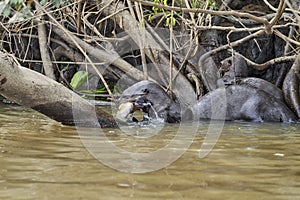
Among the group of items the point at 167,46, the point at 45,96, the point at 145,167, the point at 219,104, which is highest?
the point at 167,46

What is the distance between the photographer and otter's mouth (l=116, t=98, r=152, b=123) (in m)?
3.99

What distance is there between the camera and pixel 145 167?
2023 mm

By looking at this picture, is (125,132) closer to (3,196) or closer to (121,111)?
(121,111)

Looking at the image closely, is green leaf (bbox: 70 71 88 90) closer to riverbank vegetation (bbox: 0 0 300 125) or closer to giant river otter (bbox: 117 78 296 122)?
riverbank vegetation (bbox: 0 0 300 125)

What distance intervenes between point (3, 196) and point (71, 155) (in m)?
A: 0.80

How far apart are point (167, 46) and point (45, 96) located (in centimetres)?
252

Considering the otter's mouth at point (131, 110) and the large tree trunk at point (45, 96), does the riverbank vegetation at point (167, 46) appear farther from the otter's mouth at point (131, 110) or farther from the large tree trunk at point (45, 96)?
the large tree trunk at point (45, 96)

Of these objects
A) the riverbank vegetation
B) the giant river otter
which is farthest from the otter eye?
the riverbank vegetation

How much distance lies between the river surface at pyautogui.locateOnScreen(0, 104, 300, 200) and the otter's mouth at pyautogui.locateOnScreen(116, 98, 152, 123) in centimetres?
62

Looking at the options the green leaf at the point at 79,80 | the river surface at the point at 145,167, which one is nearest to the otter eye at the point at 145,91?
the river surface at the point at 145,167

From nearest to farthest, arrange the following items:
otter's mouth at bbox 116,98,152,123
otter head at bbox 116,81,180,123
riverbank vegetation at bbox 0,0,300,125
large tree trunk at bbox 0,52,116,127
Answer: large tree trunk at bbox 0,52,116,127, otter's mouth at bbox 116,98,152,123, otter head at bbox 116,81,180,123, riverbank vegetation at bbox 0,0,300,125

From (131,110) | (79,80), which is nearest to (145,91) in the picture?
(131,110)

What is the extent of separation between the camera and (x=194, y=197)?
1.56 m

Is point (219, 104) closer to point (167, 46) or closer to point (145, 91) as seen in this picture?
point (145, 91)
